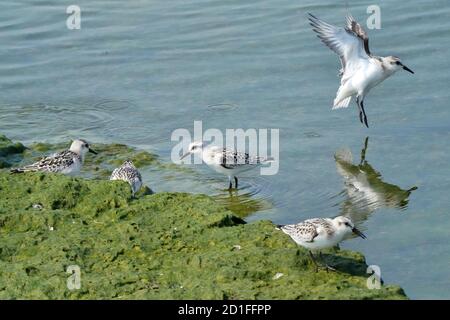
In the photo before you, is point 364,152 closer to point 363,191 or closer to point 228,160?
point 363,191

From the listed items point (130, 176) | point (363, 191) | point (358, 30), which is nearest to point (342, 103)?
point (358, 30)

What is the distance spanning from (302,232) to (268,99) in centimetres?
652

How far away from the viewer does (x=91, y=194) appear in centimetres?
973

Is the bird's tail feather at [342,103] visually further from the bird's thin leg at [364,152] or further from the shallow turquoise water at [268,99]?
the bird's thin leg at [364,152]

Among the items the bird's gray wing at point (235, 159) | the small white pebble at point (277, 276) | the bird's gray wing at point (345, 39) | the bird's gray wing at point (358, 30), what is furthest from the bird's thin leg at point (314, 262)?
the bird's gray wing at point (358, 30)

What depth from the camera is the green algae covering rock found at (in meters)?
7.59

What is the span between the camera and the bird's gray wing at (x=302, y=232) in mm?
8453

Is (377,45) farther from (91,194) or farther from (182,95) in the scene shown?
(91,194)

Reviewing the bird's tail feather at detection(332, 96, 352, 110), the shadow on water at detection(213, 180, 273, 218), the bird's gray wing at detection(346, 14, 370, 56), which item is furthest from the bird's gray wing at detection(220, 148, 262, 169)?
the bird's tail feather at detection(332, 96, 352, 110)

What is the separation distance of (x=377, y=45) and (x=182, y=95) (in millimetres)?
3740

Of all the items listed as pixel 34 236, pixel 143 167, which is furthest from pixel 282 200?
pixel 34 236

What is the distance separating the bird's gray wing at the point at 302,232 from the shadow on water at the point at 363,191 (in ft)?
7.57

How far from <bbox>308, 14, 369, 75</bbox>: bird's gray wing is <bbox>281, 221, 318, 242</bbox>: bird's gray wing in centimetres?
516
